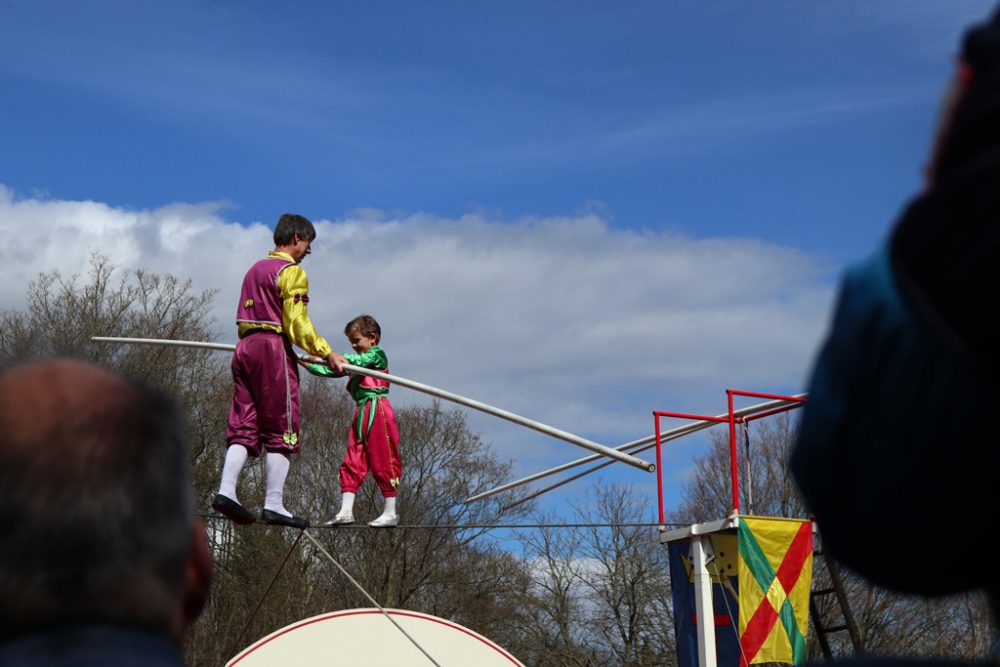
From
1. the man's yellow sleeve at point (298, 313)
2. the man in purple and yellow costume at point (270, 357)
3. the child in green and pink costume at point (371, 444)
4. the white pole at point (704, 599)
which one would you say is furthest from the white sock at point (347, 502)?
the white pole at point (704, 599)

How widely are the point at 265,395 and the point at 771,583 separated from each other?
462 centimetres

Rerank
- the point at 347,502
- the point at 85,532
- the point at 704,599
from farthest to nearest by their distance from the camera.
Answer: the point at 704,599 → the point at 347,502 → the point at 85,532

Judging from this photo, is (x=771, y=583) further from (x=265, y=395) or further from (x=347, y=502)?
(x=265, y=395)

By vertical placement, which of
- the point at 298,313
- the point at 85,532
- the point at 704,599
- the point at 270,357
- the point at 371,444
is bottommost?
the point at 704,599

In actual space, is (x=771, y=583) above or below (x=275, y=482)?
below

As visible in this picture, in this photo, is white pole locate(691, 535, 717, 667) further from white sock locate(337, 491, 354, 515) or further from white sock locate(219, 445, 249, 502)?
white sock locate(219, 445, 249, 502)

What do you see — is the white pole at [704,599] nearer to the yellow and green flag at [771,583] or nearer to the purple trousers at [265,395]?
the yellow and green flag at [771,583]

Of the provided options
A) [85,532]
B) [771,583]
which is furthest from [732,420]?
[85,532]

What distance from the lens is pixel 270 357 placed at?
8516 millimetres

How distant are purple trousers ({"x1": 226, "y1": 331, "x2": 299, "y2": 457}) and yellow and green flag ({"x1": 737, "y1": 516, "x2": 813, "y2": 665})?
161 inches

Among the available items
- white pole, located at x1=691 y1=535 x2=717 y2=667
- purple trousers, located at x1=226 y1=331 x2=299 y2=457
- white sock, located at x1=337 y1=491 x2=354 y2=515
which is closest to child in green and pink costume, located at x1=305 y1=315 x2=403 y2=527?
white sock, located at x1=337 y1=491 x2=354 y2=515

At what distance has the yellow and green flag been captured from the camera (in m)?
10.8

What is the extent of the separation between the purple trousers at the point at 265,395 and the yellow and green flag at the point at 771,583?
4.09m

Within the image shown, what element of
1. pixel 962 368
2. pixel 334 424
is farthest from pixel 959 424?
pixel 334 424
